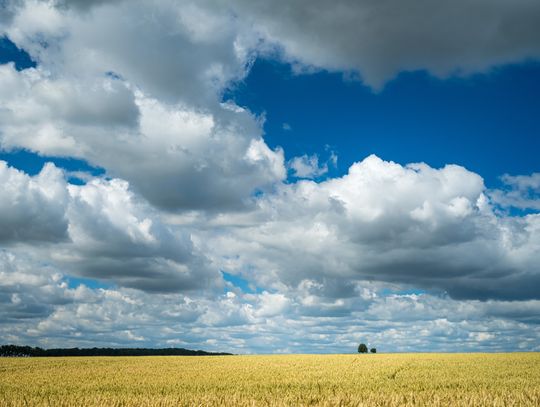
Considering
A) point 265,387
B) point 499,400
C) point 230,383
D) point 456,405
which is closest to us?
point 456,405

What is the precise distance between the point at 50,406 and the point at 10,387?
14633mm

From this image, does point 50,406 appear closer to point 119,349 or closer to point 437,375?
point 437,375

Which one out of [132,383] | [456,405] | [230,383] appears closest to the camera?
[456,405]

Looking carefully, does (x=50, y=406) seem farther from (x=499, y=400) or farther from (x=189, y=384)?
(x=499, y=400)

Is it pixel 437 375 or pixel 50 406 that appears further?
pixel 437 375

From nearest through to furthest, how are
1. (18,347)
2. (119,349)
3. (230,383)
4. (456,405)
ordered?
(456,405) < (230,383) < (18,347) < (119,349)

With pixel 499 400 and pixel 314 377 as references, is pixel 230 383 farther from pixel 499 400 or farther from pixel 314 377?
pixel 499 400

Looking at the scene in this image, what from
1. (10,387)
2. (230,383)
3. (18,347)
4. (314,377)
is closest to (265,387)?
(230,383)

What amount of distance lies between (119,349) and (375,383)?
145 metres

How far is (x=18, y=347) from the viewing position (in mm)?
135125

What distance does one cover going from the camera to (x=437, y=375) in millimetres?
31000

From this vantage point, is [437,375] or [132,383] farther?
[437,375]

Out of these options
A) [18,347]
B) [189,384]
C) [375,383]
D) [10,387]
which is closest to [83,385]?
[10,387]

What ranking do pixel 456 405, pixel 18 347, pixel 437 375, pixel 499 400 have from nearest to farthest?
pixel 456 405 < pixel 499 400 < pixel 437 375 < pixel 18 347
